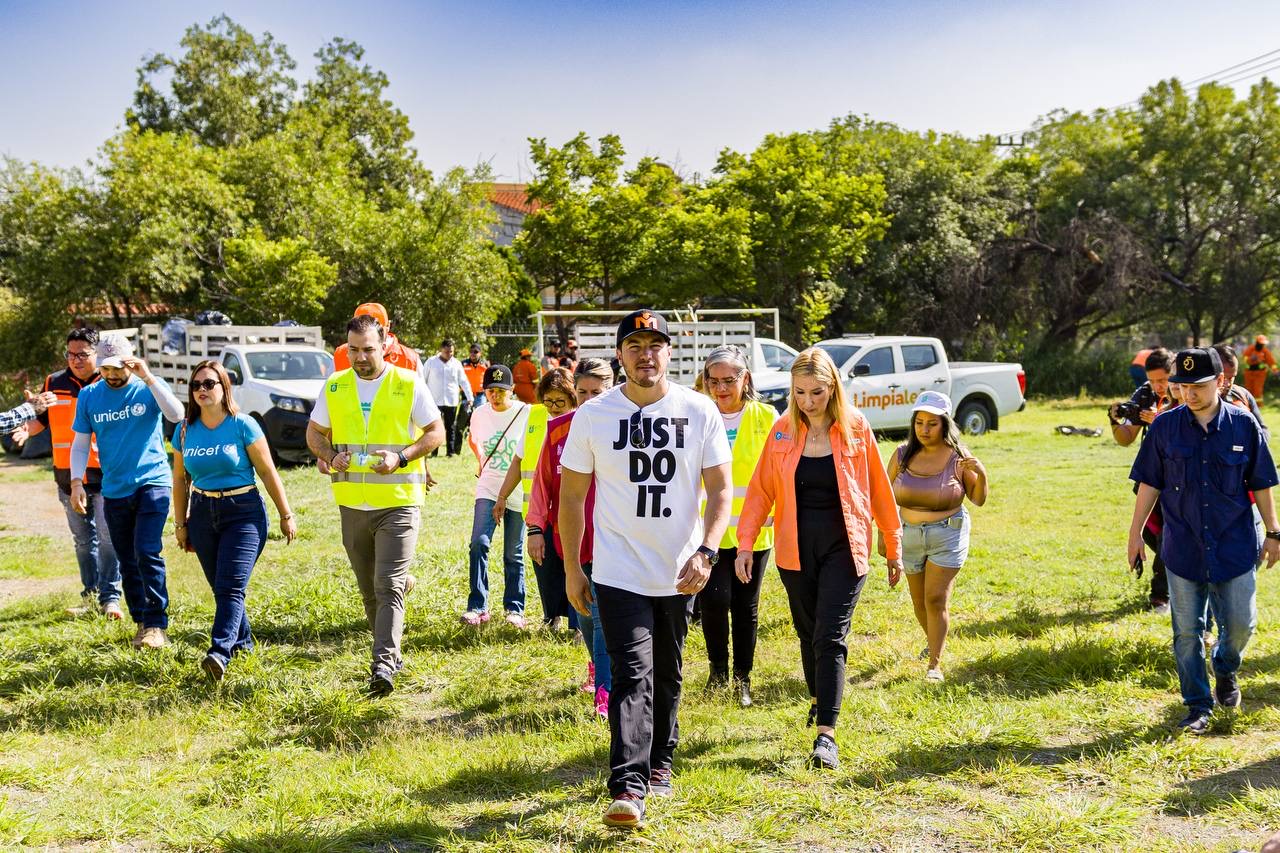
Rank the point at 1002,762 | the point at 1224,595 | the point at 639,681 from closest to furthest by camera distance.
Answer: the point at 639,681, the point at 1002,762, the point at 1224,595

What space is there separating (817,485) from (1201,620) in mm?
1920

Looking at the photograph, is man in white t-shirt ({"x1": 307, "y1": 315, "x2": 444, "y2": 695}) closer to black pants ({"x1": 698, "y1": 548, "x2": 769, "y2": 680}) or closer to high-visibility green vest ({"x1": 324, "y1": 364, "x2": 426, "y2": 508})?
high-visibility green vest ({"x1": 324, "y1": 364, "x2": 426, "y2": 508})

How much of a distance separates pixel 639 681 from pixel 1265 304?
34414 mm

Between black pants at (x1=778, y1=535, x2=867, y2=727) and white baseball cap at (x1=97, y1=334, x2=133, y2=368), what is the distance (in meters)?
4.17

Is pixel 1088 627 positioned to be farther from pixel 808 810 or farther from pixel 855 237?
pixel 855 237

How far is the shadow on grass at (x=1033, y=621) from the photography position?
260 inches

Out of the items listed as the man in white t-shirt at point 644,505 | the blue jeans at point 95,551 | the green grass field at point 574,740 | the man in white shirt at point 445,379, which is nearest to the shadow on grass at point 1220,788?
the green grass field at point 574,740

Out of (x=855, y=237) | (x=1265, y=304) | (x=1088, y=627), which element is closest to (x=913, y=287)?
(x=855, y=237)

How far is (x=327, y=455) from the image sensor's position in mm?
5637

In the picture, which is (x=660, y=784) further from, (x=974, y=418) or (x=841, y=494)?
(x=974, y=418)

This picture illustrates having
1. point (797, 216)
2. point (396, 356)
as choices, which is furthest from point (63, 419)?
point (797, 216)

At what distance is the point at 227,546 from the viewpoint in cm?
584

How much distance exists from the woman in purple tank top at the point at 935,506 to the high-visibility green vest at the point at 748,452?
2.42 ft

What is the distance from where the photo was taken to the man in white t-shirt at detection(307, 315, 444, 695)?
18.2 ft
